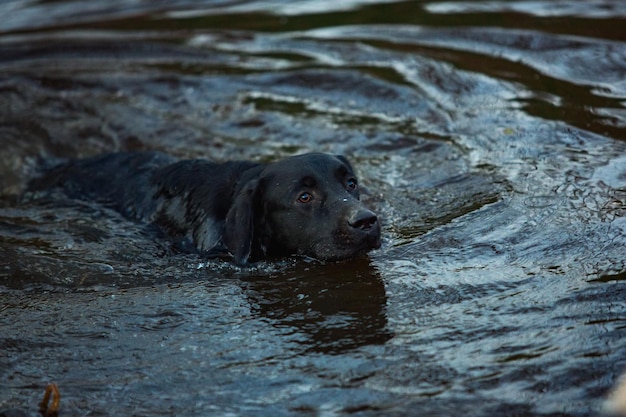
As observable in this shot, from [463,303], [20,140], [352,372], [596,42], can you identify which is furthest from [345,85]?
[352,372]

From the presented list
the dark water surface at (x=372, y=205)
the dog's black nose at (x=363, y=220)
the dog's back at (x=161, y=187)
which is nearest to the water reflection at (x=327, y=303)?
the dark water surface at (x=372, y=205)

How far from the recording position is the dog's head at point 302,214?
20.1 feet

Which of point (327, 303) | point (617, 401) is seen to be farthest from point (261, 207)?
point (617, 401)

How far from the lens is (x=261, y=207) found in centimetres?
664

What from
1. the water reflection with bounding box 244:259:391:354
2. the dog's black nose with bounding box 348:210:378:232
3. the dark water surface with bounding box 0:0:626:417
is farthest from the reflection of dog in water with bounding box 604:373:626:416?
the dog's black nose with bounding box 348:210:378:232

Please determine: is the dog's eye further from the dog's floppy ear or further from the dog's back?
the dog's back

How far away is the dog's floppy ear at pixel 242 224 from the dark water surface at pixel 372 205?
0.13 meters

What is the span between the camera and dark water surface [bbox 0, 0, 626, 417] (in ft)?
15.2

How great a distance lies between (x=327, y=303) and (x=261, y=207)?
1158mm

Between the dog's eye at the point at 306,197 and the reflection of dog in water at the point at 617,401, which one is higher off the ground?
the dog's eye at the point at 306,197

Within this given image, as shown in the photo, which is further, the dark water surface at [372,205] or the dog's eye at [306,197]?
the dog's eye at [306,197]

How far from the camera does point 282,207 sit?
256 inches

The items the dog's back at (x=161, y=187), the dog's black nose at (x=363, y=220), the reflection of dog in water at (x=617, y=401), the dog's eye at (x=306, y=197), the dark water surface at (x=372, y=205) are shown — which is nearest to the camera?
the reflection of dog in water at (x=617, y=401)

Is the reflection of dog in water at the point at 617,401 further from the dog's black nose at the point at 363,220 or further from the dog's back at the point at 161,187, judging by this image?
the dog's back at the point at 161,187
